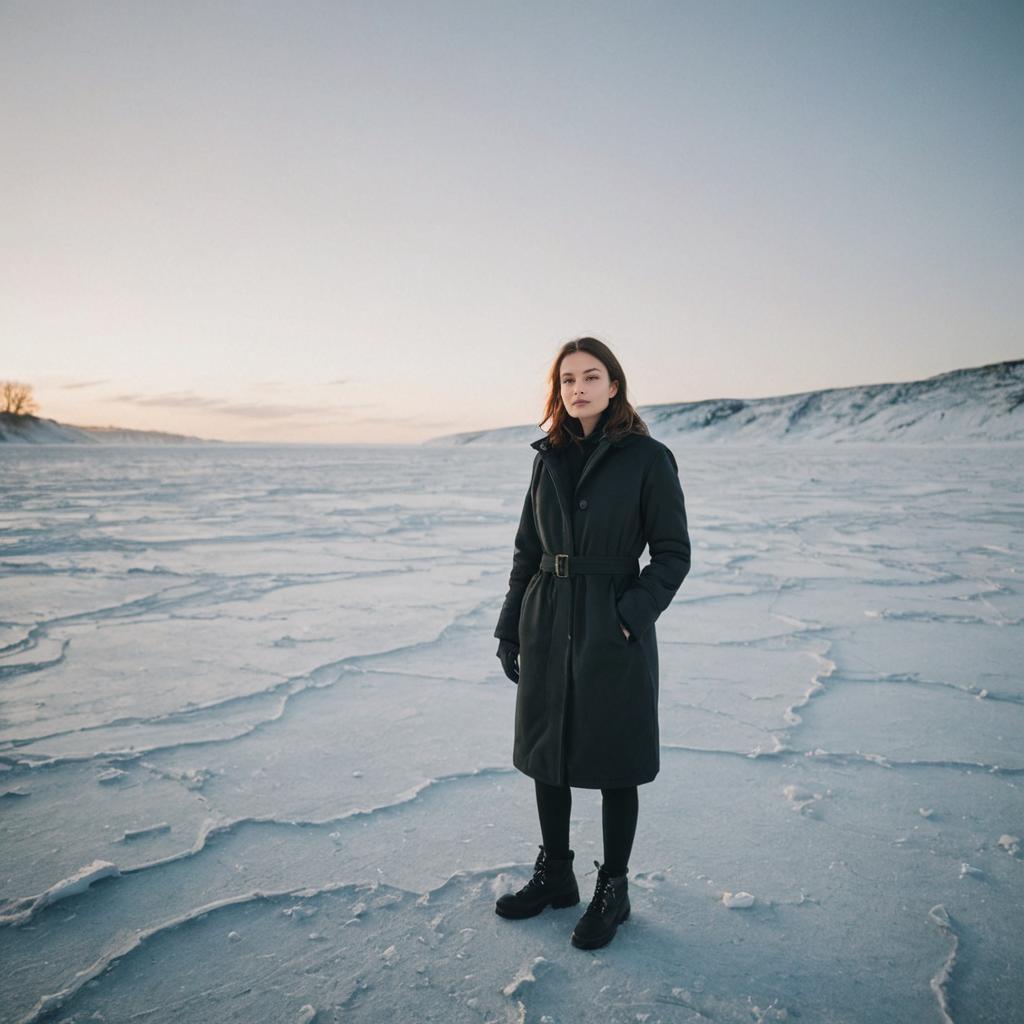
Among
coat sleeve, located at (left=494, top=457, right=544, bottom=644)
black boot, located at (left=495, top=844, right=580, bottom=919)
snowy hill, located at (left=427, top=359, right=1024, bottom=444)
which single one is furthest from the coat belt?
snowy hill, located at (left=427, top=359, right=1024, bottom=444)

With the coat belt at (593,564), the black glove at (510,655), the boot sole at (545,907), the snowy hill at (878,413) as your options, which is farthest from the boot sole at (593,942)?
the snowy hill at (878,413)

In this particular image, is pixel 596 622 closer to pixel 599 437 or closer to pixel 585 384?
pixel 599 437

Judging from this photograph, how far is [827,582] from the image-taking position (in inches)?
198

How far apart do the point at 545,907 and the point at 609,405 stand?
1215 mm

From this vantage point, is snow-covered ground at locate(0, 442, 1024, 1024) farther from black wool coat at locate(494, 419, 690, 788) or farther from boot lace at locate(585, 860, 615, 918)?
black wool coat at locate(494, 419, 690, 788)

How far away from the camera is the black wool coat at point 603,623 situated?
4.92ft

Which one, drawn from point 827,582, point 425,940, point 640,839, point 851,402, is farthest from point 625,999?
point 851,402

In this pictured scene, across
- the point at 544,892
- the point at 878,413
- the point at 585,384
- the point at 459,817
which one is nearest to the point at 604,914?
the point at 544,892

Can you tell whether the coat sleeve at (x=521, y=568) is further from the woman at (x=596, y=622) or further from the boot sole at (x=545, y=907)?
the boot sole at (x=545, y=907)

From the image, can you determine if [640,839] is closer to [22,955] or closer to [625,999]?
[625,999]

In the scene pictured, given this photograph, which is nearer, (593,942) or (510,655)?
(593,942)

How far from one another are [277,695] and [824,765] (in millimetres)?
2110

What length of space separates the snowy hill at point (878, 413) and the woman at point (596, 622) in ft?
219

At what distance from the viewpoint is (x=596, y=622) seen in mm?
1499
